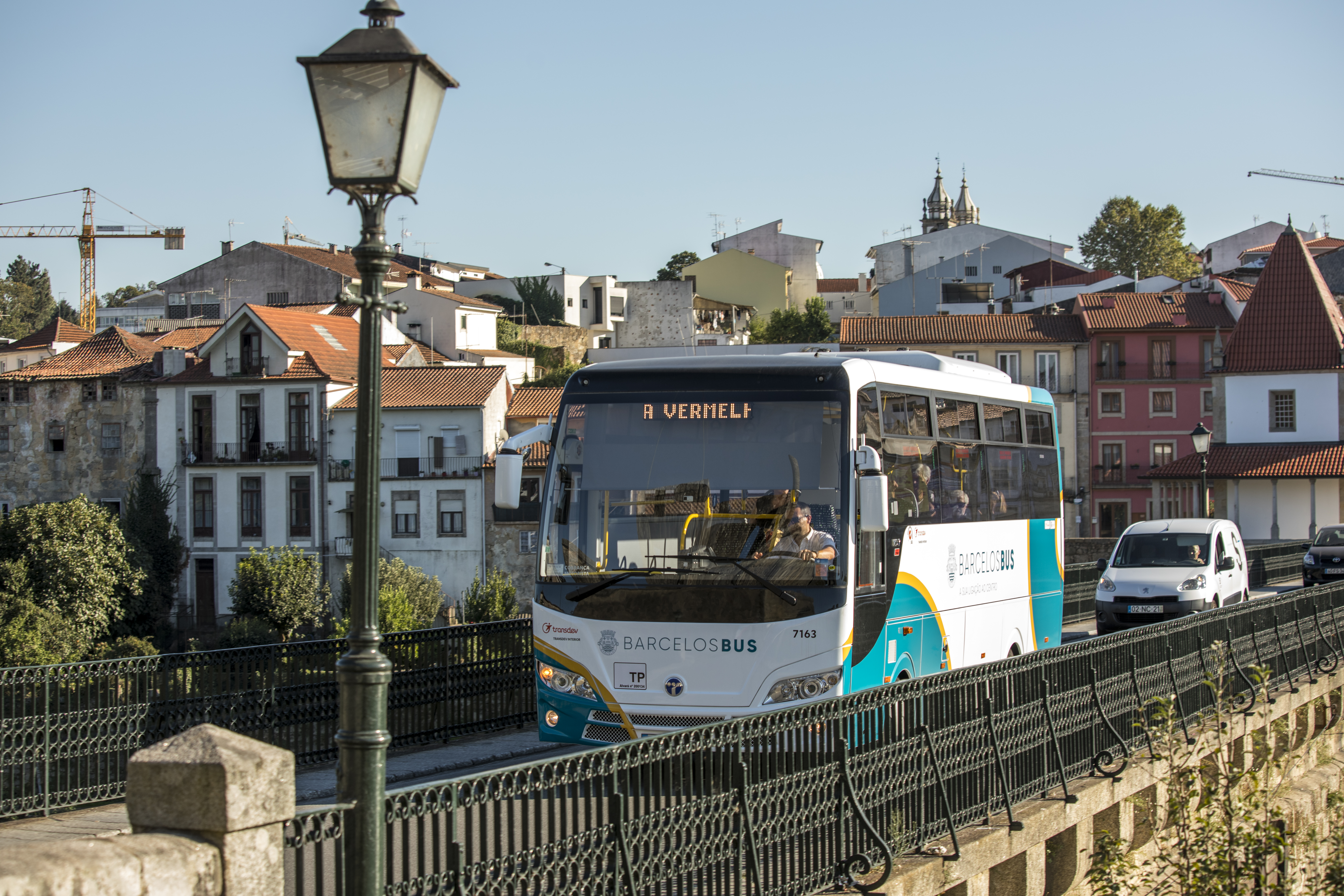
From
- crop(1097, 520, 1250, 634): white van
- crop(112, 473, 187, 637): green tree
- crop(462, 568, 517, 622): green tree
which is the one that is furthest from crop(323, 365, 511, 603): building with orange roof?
crop(1097, 520, 1250, 634): white van

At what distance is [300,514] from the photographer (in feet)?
218

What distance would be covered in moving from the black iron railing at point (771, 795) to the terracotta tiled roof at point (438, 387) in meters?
54.4

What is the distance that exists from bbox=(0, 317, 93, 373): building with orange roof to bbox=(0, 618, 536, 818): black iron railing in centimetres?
7933

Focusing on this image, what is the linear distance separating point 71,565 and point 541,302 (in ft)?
148

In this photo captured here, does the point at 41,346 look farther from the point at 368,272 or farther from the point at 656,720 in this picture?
the point at 368,272

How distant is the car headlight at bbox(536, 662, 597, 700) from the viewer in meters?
11.5

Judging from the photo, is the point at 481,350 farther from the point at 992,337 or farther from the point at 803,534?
the point at 803,534

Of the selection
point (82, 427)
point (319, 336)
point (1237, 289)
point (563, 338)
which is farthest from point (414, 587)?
point (1237, 289)

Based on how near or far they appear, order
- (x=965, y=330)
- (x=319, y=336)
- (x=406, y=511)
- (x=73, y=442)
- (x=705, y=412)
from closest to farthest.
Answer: (x=705, y=412), (x=406, y=511), (x=319, y=336), (x=73, y=442), (x=965, y=330)

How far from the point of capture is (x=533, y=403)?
224 ft

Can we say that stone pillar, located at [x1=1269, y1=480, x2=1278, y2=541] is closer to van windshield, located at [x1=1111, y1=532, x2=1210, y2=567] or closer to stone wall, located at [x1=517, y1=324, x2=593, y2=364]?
van windshield, located at [x1=1111, y1=532, x2=1210, y2=567]

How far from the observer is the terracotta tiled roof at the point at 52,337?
88188mm

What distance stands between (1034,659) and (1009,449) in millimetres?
5958

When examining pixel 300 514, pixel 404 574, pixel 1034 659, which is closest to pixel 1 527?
pixel 300 514
